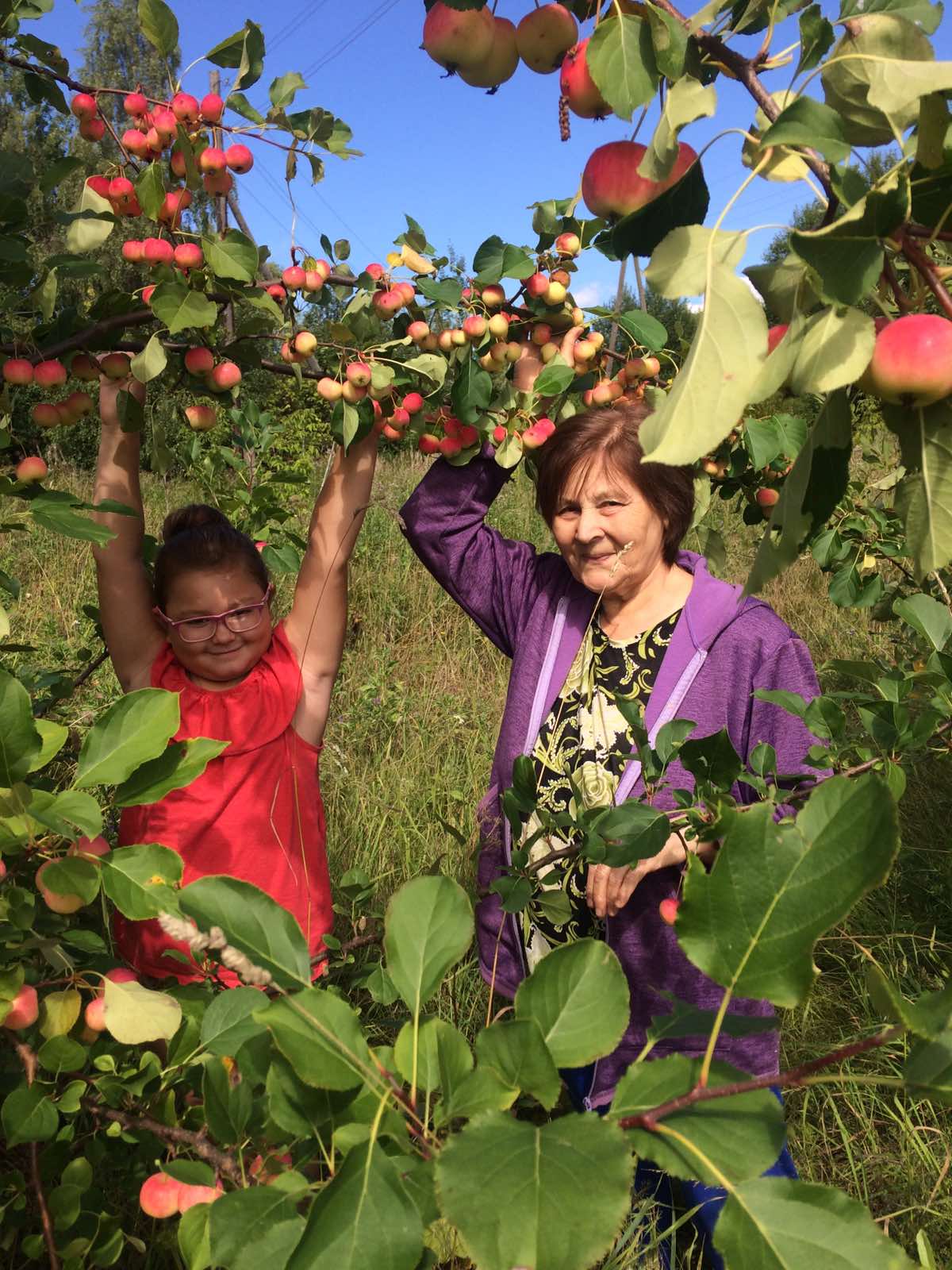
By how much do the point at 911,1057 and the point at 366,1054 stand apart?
259mm

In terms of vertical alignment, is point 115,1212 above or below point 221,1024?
below

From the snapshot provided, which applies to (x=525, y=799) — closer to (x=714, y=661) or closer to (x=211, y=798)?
(x=714, y=661)

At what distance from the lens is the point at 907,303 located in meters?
0.45

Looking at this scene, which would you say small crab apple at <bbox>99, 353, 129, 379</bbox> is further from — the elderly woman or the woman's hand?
the woman's hand

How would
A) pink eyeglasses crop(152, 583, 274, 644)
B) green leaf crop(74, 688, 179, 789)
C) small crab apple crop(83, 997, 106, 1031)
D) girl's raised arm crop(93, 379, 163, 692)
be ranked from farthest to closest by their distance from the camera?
pink eyeglasses crop(152, 583, 274, 644) < girl's raised arm crop(93, 379, 163, 692) < small crab apple crop(83, 997, 106, 1031) < green leaf crop(74, 688, 179, 789)

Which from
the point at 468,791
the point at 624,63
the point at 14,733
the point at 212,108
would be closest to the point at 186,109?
the point at 212,108

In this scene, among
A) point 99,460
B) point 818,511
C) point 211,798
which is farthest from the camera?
point 211,798

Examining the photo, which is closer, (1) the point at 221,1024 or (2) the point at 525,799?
(1) the point at 221,1024

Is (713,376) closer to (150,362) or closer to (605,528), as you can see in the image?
(150,362)

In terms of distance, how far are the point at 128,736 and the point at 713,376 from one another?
519mm

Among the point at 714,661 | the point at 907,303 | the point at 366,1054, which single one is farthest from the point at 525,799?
the point at 907,303

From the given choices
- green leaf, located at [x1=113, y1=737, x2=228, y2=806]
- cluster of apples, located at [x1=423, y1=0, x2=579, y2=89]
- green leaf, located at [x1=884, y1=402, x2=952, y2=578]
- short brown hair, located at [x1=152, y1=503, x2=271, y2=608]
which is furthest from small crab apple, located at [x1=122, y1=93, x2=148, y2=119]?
green leaf, located at [x1=884, y1=402, x2=952, y2=578]

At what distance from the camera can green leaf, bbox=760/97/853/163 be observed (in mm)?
384

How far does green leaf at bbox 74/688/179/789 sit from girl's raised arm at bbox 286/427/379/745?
85 centimetres
